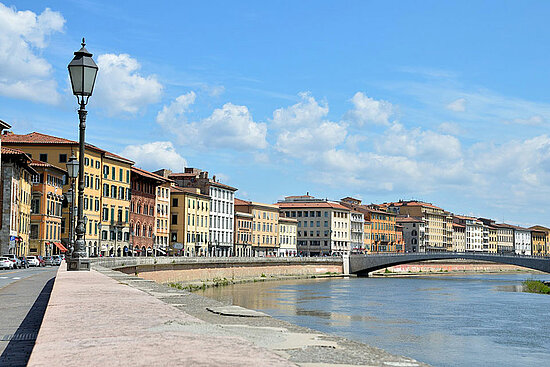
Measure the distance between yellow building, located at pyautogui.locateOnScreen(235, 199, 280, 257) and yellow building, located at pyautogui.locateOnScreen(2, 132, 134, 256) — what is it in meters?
43.4

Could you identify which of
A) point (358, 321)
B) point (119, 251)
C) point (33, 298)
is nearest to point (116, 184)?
point (119, 251)

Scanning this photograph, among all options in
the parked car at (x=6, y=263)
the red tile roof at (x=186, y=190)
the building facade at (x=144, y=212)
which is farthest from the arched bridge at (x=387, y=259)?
the parked car at (x=6, y=263)

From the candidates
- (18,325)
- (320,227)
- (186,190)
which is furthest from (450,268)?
(18,325)

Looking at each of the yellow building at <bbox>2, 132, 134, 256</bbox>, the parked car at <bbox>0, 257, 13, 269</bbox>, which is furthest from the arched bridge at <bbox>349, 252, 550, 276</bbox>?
the parked car at <bbox>0, 257, 13, 269</bbox>

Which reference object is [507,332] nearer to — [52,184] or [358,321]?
[358,321]

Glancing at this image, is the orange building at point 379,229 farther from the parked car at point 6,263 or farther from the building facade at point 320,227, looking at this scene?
the parked car at point 6,263

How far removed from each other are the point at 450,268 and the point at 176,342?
133 meters

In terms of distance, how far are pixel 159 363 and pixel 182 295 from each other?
8.93 metres

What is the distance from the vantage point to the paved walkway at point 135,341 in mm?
4977

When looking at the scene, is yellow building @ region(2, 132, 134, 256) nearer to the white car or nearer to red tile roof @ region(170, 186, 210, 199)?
the white car

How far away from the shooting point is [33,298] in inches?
A: 744

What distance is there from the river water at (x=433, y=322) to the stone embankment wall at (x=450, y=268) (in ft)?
201

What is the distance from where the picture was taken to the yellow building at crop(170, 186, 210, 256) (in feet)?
354

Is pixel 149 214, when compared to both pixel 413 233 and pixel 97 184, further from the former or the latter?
pixel 413 233
